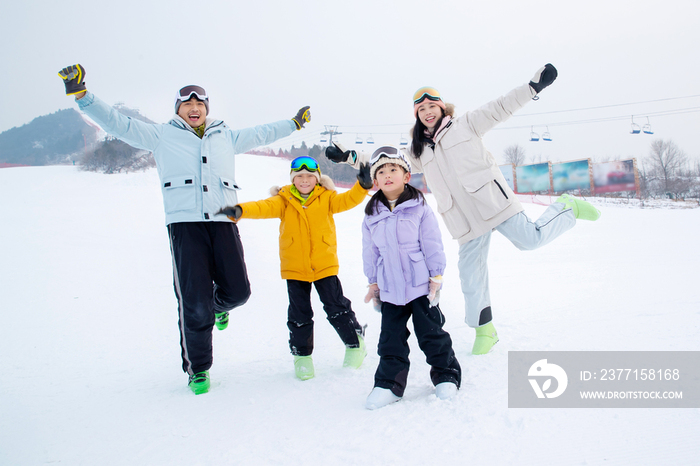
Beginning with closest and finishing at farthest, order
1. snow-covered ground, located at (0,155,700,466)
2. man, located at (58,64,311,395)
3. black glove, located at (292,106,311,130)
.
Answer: snow-covered ground, located at (0,155,700,466), man, located at (58,64,311,395), black glove, located at (292,106,311,130)

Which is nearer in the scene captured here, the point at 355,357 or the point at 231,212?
the point at 231,212

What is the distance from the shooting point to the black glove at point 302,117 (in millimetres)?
3186

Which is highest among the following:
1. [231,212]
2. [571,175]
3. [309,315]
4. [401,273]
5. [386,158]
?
[571,175]

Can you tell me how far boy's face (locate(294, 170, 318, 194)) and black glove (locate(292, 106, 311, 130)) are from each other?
1.92ft

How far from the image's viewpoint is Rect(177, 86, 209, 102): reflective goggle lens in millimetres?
2713

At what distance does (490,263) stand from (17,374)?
6624mm

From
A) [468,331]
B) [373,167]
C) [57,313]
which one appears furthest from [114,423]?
[57,313]

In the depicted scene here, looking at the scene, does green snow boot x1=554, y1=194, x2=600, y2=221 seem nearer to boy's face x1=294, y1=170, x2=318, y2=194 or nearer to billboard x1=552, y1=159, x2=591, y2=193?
boy's face x1=294, y1=170, x2=318, y2=194

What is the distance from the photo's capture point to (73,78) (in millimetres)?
2357

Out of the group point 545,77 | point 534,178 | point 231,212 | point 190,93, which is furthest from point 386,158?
point 534,178

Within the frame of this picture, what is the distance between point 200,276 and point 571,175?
100.0 feet

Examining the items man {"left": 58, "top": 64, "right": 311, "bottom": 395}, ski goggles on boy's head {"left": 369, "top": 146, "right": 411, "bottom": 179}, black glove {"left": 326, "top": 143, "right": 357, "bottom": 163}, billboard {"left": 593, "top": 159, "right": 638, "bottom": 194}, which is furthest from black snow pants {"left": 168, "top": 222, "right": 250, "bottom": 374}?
billboard {"left": 593, "top": 159, "right": 638, "bottom": 194}

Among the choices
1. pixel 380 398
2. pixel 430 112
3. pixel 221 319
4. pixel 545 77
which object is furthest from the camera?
pixel 221 319

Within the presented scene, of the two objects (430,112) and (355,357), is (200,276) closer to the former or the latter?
(355,357)
